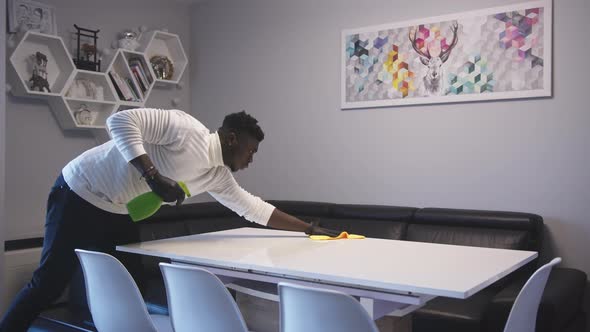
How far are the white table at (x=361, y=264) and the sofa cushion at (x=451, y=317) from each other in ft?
1.41

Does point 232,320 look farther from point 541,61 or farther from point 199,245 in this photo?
point 541,61

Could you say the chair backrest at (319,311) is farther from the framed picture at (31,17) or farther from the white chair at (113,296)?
the framed picture at (31,17)

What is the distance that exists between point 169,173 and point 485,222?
6.12ft

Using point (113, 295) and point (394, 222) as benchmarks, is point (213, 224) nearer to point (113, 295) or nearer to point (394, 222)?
point (394, 222)

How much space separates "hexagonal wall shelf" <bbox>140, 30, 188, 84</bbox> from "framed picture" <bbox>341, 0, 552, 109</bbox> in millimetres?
1431

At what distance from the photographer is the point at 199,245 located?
7.34ft

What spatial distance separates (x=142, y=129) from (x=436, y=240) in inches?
73.9

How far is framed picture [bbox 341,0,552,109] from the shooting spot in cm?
313

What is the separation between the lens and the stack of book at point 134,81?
3.90m

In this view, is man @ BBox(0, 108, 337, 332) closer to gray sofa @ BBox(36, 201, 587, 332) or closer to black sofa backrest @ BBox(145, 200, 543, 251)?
gray sofa @ BBox(36, 201, 587, 332)

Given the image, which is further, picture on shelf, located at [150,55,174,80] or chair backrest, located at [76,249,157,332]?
picture on shelf, located at [150,55,174,80]

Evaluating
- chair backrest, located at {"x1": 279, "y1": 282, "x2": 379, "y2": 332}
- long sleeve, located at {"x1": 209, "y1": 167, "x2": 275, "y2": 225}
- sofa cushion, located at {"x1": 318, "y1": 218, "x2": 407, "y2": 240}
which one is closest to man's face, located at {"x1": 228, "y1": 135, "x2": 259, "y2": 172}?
long sleeve, located at {"x1": 209, "y1": 167, "x2": 275, "y2": 225}

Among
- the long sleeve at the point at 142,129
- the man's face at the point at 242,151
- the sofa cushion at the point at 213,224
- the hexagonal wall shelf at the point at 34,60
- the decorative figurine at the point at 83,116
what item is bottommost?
the sofa cushion at the point at 213,224

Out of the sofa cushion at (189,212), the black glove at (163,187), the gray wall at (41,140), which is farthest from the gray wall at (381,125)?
the black glove at (163,187)
